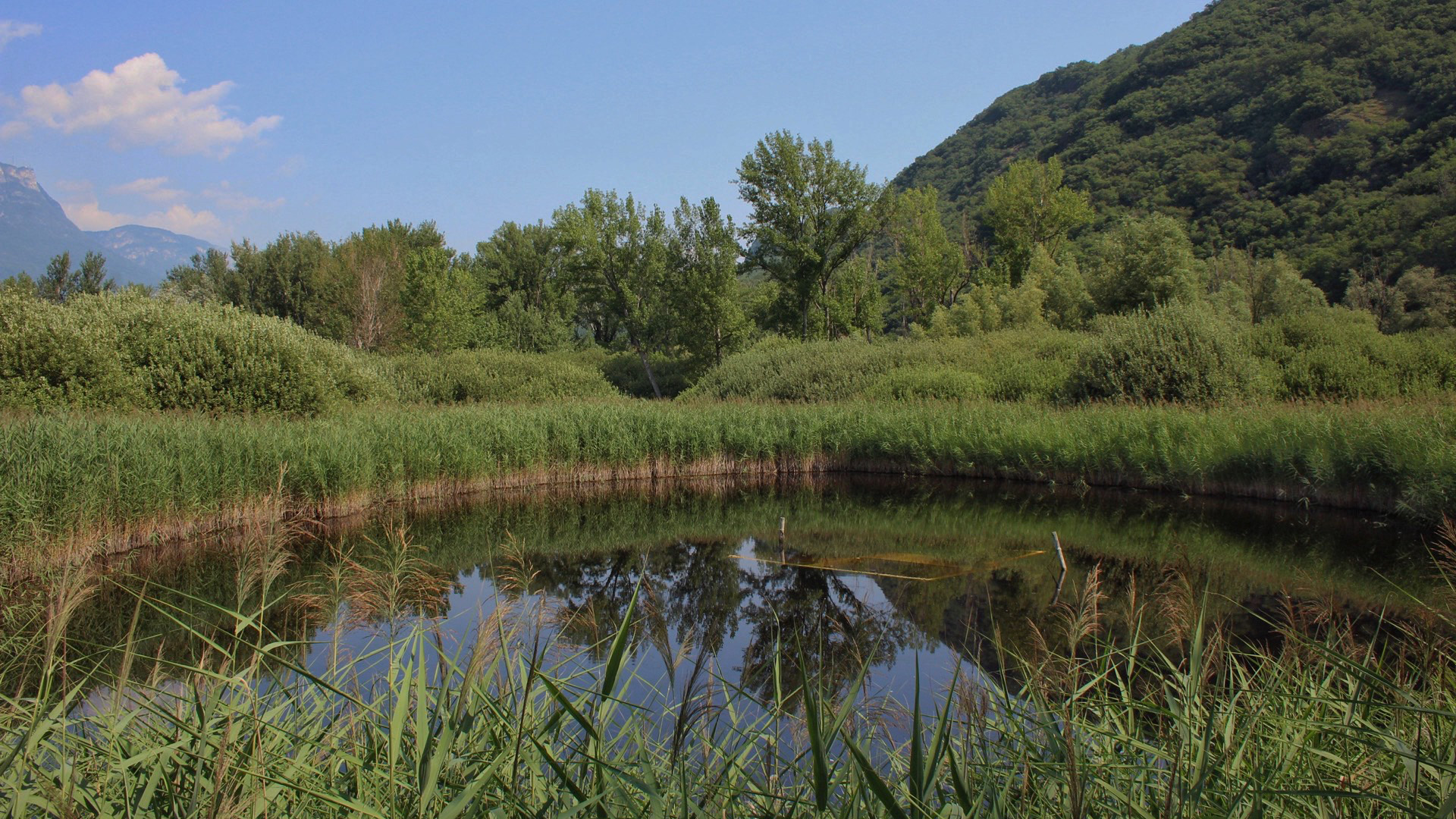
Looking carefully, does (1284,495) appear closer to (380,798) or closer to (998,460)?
(998,460)

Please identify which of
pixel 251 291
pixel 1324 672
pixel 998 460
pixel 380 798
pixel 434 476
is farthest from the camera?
pixel 251 291

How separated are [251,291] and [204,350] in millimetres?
27677

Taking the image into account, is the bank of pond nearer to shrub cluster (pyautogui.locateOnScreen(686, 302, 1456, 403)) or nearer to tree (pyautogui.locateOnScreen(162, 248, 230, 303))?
shrub cluster (pyautogui.locateOnScreen(686, 302, 1456, 403))

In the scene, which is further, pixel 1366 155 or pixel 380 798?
pixel 1366 155

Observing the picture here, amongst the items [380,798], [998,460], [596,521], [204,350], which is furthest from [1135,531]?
[204,350]

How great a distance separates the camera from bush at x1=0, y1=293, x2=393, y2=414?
15.0m

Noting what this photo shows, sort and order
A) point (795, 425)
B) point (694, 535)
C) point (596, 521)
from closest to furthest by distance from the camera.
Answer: point (694, 535) → point (596, 521) → point (795, 425)

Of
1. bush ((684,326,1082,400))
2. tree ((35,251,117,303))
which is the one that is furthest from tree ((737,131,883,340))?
tree ((35,251,117,303))

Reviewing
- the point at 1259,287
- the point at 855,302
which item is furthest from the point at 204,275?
the point at 1259,287

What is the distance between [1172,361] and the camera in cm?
1841

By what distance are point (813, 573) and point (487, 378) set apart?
74.2ft

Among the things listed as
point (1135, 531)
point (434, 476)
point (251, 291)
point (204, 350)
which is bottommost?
point (1135, 531)

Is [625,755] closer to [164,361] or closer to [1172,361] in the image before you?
[164,361]

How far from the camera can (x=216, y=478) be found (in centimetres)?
1113
